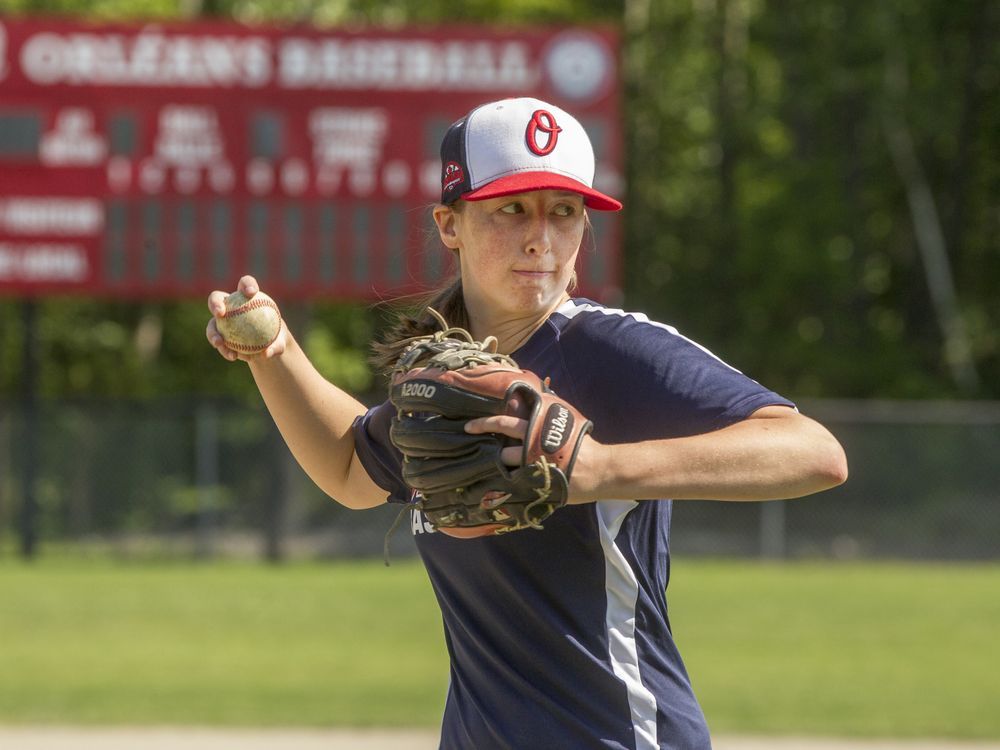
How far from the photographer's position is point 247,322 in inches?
97.0

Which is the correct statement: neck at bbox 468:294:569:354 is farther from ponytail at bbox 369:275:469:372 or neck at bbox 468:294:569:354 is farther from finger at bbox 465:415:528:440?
finger at bbox 465:415:528:440

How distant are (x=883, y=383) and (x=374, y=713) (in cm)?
1678

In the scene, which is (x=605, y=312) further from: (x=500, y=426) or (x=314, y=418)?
(x=314, y=418)

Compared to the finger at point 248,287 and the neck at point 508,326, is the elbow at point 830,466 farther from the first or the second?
the finger at point 248,287

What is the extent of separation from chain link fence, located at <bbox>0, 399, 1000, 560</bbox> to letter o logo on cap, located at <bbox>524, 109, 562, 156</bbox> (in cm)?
1500

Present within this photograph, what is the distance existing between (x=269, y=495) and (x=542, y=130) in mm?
15437

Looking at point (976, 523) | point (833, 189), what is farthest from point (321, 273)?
point (833, 189)

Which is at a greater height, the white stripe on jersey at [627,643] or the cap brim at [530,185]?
the cap brim at [530,185]

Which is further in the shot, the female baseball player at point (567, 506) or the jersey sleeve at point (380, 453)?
the jersey sleeve at point (380, 453)

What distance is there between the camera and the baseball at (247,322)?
2.46 metres

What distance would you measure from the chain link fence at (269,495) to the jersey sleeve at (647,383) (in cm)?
1500

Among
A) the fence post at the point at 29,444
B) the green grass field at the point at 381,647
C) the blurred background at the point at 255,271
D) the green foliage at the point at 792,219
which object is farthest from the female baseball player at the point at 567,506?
the green foliage at the point at 792,219

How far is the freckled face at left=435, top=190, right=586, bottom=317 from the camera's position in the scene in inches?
87.3

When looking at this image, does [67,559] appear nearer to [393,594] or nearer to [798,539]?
[393,594]
